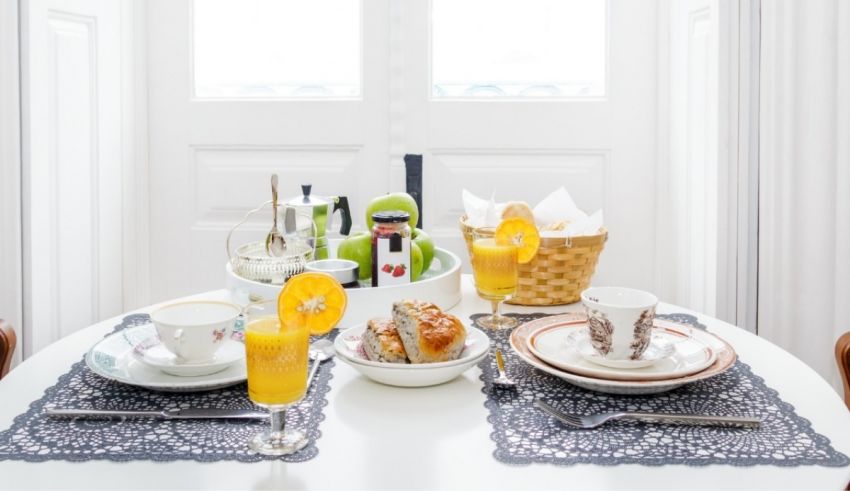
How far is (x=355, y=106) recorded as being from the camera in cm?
265

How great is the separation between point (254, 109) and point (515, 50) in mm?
849

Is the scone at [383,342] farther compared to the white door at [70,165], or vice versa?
the white door at [70,165]

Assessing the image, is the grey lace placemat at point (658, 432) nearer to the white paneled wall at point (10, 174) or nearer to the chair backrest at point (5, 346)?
the chair backrest at point (5, 346)

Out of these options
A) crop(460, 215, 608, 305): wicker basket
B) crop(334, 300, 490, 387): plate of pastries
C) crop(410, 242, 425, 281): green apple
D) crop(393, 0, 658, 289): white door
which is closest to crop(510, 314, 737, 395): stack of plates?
crop(334, 300, 490, 387): plate of pastries

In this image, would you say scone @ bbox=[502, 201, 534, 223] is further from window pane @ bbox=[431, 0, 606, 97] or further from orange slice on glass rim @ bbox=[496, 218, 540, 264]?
window pane @ bbox=[431, 0, 606, 97]

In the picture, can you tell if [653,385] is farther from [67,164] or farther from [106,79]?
[106,79]

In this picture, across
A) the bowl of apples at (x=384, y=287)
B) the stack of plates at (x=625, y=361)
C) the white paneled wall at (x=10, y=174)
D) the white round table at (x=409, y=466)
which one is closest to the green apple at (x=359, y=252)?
the bowl of apples at (x=384, y=287)

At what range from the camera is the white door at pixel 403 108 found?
2619 millimetres

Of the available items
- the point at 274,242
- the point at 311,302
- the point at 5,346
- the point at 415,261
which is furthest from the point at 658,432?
the point at 5,346

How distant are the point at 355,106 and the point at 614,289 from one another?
1.63m

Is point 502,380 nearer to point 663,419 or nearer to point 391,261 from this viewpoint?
point 663,419

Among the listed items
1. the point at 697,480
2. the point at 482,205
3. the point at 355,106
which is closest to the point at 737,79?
the point at 482,205

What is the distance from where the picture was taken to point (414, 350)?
3.55ft

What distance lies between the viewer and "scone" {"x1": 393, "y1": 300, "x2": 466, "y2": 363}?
42.1 inches
